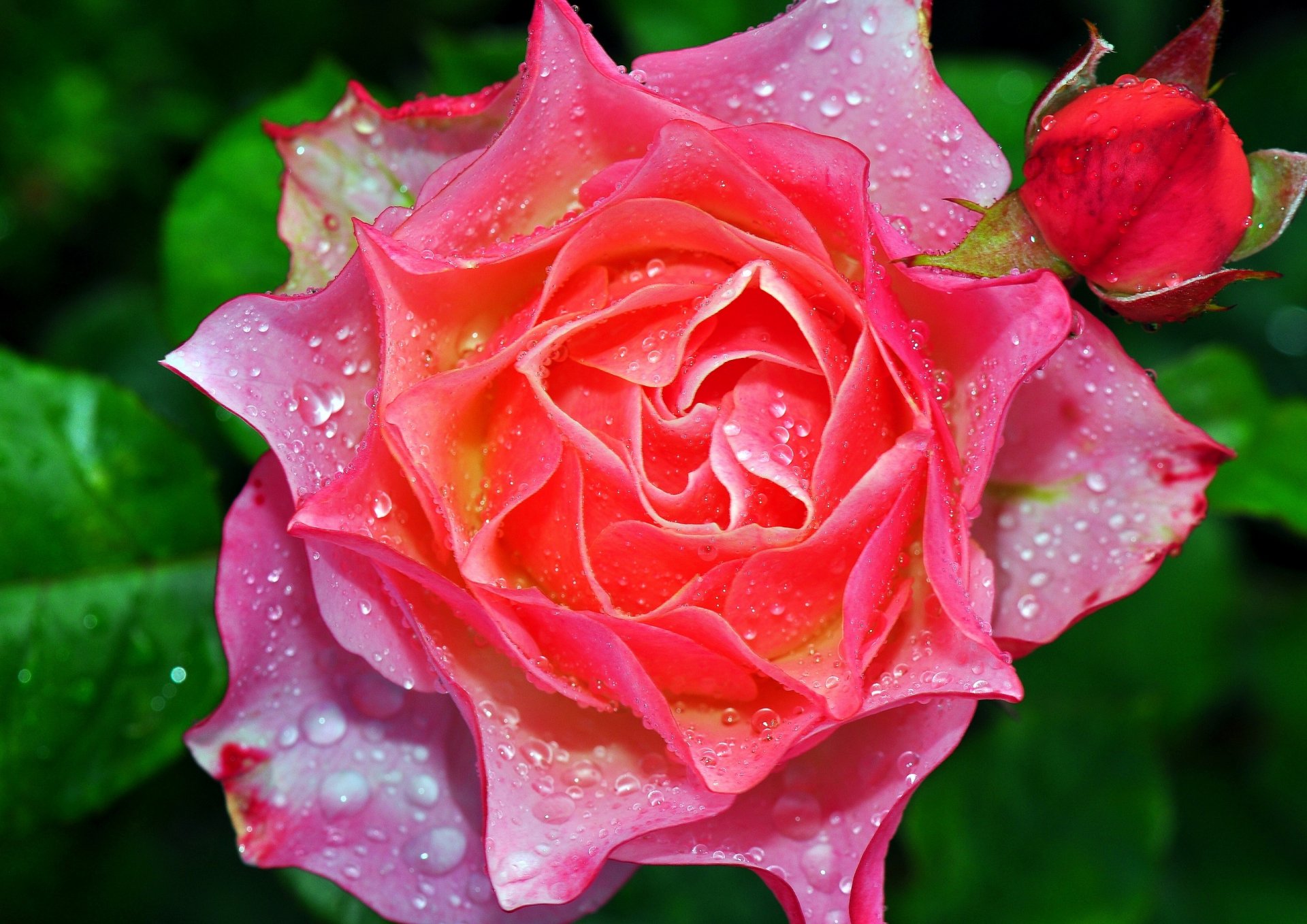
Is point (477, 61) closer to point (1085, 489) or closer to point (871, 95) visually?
point (871, 95)

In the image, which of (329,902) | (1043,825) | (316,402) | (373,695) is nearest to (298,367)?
(316,402)

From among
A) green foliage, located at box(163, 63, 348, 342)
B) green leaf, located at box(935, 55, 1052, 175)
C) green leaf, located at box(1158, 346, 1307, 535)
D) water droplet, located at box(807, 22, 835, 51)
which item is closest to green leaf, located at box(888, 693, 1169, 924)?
green leaf, located at box(1158, 346, 1307, 535)

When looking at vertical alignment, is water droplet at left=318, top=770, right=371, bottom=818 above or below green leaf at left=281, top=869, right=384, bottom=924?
above

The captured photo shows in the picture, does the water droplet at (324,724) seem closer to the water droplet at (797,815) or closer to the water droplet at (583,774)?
the water droplet at (583,774)

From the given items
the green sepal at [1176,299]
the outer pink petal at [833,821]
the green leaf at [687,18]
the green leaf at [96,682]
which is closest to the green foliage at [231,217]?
the green leaf at [96,682]

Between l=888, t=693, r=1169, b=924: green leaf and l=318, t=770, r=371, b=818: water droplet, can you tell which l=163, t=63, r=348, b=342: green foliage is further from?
l=888, t=693, r=1169, b=924: green leaf
